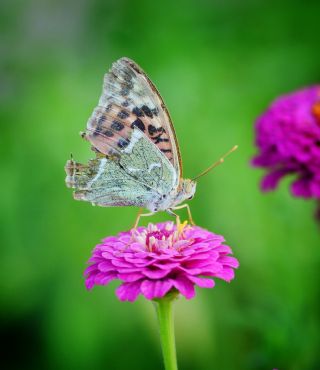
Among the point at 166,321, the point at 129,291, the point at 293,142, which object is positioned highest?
the point at 293,142

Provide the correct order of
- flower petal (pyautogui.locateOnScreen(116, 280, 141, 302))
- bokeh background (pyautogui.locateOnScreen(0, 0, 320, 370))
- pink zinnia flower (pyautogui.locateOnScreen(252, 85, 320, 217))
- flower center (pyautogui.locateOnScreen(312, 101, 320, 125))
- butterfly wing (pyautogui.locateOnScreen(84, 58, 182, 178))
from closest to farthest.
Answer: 1. flower petal (pyautogui.locateOnScreen(116, 280, 141, 302))
2. butterfly wing (pyautogui.locateOnScreen(84, 58, 182, 178))
3. pink zinnia flower (pyautogui.locateOnScreen(252, 85, 320, 217))
4. flower center (pyautogui.locateOnScreen(312, 101, 320, 125))
5. bokeh background (pyautogui.locateOnScreen(0, 0, 320, 370))

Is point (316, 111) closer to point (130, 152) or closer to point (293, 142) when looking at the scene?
point (293, 142)

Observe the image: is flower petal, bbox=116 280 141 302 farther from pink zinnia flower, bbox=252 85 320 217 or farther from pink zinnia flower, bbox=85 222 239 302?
pink zinnia flower, bbox=252 85 320 217

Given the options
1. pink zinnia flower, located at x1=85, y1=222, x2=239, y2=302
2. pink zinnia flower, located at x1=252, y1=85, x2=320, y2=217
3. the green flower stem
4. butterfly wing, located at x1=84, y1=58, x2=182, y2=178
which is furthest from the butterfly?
pink zinnia flower, located at x1=252, y1=85, x2=320, y2=217

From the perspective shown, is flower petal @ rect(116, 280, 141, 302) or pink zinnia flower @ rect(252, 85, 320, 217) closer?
flower petal @ rect(116, 280, 141, 302)

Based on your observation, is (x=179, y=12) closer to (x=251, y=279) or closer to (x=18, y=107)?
(x=18, y=107)

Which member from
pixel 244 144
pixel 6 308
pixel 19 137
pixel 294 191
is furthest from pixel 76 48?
pixel 294 191

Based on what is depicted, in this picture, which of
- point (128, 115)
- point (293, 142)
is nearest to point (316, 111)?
point (293, 142)
